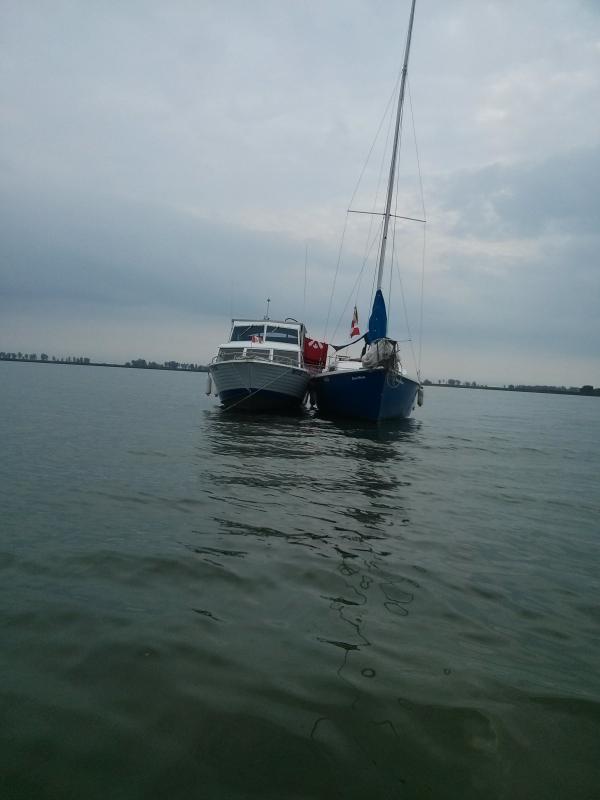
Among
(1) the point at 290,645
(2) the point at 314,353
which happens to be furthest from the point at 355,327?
(1) the point at 290,645

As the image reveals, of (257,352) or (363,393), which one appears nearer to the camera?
(363,393)

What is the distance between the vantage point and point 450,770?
240 centimetres

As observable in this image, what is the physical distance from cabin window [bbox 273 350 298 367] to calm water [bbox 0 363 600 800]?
576 inches

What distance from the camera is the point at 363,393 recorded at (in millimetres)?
19562

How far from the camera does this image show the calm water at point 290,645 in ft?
7.76

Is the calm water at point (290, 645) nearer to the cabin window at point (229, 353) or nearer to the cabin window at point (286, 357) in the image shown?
the cabin window at point (286, 357)

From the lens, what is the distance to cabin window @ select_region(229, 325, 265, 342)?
25.0 m

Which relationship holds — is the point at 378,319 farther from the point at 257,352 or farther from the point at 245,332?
the point at 245,332

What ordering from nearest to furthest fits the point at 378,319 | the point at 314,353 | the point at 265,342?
the point at 378,319 < the point at 265,342 < the point at 314,353

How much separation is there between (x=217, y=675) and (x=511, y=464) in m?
12.6

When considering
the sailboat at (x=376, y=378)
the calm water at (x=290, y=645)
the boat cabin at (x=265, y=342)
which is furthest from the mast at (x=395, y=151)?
the calm water at (x=290, y=645)

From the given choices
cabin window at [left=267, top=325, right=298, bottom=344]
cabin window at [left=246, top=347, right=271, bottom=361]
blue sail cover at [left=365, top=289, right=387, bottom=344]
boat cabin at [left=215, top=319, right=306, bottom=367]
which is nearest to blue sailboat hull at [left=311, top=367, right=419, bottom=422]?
boat cabin at [left=215, top=319, right=306, bottom=367]

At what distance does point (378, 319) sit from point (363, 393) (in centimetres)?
367

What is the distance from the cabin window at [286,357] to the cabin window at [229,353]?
1.68 meters
